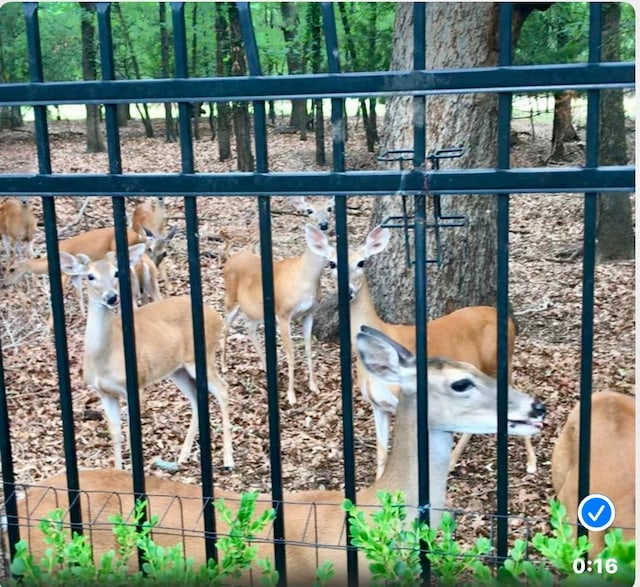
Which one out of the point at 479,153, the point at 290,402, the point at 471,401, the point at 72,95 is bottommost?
the point at 290,402

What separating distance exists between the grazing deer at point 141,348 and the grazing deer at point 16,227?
6.50 meters

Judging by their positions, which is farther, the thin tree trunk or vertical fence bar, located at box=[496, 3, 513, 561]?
the thin tree trunk

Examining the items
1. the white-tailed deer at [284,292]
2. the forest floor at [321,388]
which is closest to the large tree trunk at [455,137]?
the forest floor at [321,388]

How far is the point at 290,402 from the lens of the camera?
811 cm

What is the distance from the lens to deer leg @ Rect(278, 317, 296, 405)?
8211 millimetres

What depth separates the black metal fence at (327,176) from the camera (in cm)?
268

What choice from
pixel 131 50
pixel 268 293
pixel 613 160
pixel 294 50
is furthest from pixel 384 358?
pixel 131 50

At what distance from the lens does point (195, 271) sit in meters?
3.02

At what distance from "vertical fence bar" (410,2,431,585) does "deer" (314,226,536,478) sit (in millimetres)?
3092

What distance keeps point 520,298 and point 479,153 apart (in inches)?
99.1

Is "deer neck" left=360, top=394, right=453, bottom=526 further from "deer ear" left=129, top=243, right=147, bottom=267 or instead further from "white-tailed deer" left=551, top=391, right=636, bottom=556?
"deer ear" left=129, top=243, right=147, bottom=267

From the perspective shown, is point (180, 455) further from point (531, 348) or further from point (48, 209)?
point (48, 209)

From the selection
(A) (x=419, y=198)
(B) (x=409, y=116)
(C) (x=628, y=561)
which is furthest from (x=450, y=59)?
(C) (x=628, y=561)

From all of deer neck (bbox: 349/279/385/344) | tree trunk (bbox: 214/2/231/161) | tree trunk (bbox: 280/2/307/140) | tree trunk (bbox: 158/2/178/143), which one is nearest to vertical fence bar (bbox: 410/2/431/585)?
deer neck (bbox: 349/279/385/344)
